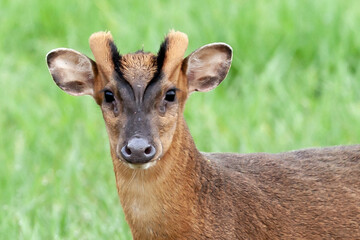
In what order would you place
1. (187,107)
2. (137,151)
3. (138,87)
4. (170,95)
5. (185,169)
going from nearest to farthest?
(137,151) < (138,87) < (170,95) < (185,169) < (187,107)

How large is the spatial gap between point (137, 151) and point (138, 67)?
466 millimetres

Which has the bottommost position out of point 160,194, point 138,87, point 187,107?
point 160,194

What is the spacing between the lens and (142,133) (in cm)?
439

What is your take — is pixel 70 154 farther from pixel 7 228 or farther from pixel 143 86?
pixel 143 86

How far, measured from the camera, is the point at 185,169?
4.77m

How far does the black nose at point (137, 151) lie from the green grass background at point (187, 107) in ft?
5.19

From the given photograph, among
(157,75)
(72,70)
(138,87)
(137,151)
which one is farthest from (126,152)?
(72,70)

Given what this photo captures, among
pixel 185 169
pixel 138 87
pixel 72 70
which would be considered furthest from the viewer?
pixel 72 70

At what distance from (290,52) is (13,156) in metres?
2.40

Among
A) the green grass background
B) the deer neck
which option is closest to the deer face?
the deer neck

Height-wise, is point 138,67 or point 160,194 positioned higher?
point 138,67

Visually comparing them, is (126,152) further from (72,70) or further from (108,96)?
(72,70)

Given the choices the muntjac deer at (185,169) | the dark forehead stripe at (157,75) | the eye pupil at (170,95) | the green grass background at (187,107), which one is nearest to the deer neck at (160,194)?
the muntjac deer at (185,169)

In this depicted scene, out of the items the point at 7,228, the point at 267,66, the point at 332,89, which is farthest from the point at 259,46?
the point at 7,228
